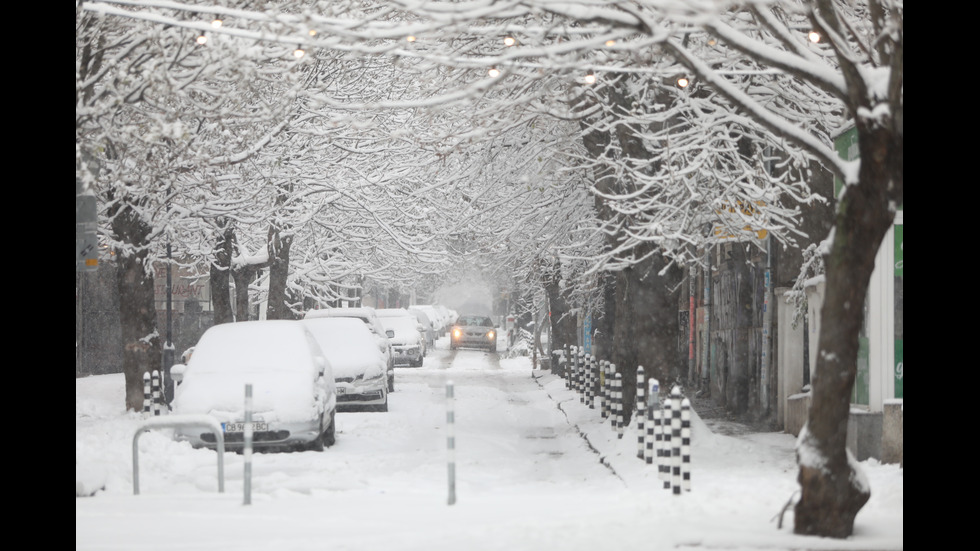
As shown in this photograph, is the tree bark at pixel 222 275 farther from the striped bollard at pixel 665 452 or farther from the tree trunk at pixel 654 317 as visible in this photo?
the striped bollard at pixel 665 452

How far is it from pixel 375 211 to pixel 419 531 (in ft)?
64.6

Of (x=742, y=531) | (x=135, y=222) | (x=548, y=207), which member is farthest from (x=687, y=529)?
(x=548, y=207)

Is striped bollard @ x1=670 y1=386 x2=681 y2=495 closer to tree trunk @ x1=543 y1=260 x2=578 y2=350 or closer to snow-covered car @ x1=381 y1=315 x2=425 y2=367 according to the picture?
tree trunk @ x1=543 y1=260 x2=578 y2=350

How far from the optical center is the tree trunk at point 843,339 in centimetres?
830

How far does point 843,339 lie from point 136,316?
1574cm

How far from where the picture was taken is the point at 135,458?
11625 millimetres

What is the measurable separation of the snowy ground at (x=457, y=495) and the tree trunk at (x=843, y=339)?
0.25 m

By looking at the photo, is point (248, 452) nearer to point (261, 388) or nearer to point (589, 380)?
point (261, 388)

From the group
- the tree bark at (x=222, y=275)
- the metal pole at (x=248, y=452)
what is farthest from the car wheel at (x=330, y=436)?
the tree bark at (x=222, y=275)

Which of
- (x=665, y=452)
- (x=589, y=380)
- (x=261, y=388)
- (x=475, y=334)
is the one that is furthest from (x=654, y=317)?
(x=475, y=334)

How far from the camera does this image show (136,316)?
21891mm

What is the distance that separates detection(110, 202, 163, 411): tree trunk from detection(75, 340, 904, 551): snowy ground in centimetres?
377

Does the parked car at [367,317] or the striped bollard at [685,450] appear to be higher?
the parked car at [367,317]

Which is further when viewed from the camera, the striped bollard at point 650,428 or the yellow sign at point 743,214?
the yellow sign at point 743,214
